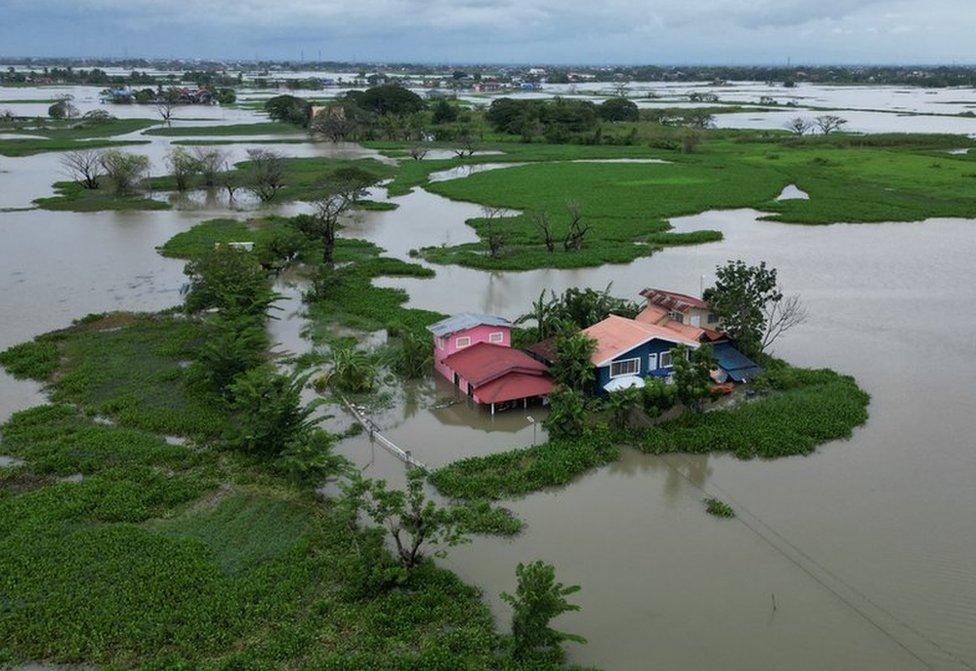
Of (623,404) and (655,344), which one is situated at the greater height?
(655,344)

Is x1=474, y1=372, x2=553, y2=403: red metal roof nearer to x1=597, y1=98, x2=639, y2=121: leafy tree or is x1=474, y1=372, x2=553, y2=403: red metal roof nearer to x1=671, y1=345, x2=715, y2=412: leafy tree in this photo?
x1=671, y1=345, x2=715, y2=412: leafy tree

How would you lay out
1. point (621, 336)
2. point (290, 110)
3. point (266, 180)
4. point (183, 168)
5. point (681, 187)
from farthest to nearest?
point (290, 110)
point (183, 168)
point (681, 187)
point (266, 180)
point (621, 336)

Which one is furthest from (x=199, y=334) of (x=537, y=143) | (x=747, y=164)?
(x=537, y=143)

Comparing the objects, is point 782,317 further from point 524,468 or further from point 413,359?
point 524,468

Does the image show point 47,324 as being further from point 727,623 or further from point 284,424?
point 727,623

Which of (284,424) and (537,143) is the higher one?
(537,143)

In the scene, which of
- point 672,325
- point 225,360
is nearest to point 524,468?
point 672,325

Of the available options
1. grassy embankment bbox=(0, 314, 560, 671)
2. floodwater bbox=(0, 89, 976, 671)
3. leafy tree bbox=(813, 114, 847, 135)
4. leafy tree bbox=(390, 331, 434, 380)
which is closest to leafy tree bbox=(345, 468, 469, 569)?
grassy embankment bbox=(0, 314, 560, 671)
